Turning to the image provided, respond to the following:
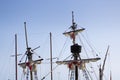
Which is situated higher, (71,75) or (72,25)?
(72,25)

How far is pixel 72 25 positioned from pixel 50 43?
46.6 feet

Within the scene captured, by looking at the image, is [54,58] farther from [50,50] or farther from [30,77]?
[30,77]

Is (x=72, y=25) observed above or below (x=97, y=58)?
above

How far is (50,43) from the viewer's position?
306 feet

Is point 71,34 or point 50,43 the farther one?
point 50,43

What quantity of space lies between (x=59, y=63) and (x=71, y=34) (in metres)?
7.15

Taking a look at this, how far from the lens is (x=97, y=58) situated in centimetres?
7838

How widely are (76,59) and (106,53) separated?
24.9ft

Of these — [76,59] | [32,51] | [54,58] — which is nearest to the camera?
[76,59]

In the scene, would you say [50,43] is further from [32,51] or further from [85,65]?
[85,65]

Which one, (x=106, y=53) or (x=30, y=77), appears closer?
(x=106, y=53)

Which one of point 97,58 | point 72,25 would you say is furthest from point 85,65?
point 72,25

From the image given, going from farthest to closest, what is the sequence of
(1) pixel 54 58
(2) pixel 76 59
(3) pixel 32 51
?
1. (3) pixel 32 51
2. (1) pixel 54 58
3. (2) pixel 76 59

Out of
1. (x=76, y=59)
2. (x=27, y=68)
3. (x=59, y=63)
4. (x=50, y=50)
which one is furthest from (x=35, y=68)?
(x=76, y=59)
